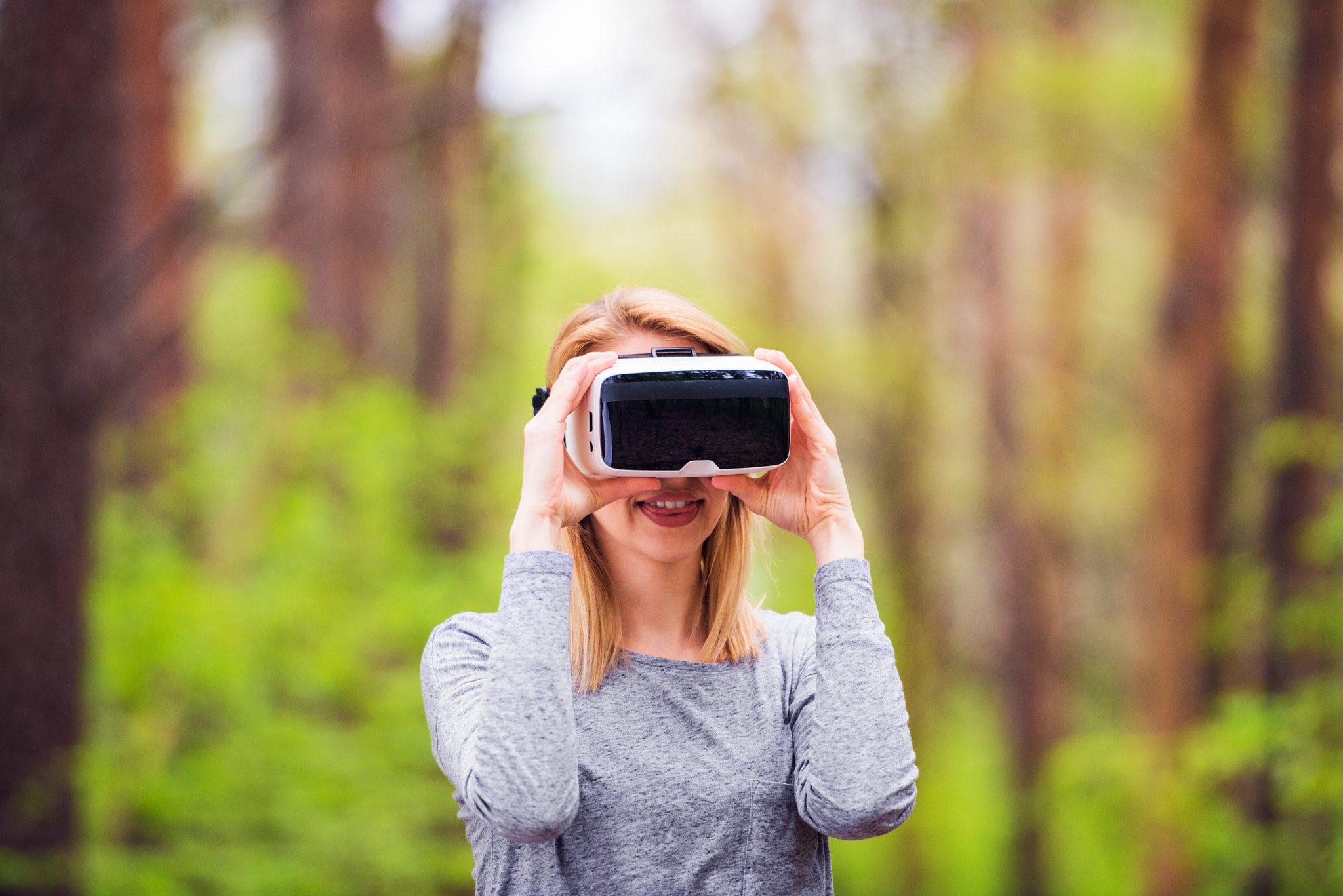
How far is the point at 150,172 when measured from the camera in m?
7.25

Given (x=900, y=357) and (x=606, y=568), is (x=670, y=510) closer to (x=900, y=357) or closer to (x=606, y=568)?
(x=606, y=568)

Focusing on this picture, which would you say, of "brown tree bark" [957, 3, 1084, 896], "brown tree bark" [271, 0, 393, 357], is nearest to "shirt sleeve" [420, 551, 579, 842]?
"brown tree bark" [271, 0, 393, 357]

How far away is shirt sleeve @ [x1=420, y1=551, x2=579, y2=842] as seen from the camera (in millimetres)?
1229

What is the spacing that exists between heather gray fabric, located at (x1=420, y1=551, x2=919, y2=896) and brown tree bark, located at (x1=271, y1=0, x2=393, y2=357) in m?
5.11

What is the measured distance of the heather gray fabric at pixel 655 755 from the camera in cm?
125

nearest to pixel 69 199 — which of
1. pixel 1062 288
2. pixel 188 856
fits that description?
pixel 188 856

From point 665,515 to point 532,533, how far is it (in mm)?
221

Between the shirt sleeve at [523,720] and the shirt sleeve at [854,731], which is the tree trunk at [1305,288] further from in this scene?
the shirt sleeve at [523,720]

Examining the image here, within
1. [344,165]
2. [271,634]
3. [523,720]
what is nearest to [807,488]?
[523,720]

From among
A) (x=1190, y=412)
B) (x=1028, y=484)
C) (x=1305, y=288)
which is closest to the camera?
(x=1305, y=288)

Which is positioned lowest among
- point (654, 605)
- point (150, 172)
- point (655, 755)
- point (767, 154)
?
point (655, 755)

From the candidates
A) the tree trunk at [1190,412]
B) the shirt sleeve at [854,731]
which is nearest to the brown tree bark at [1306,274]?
the tree trunk at [1190,412]

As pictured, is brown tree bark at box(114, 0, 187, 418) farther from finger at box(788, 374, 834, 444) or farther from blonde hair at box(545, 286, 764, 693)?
finger at box(788, 374, 834, 444)

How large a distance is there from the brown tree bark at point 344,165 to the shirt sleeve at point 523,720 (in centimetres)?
513
